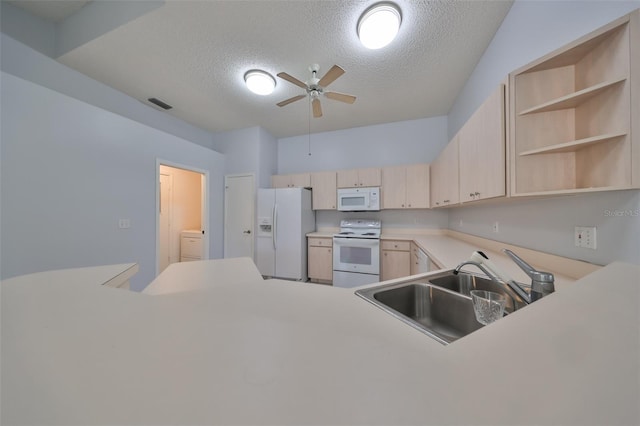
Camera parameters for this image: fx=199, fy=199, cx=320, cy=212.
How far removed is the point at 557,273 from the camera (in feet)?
3.87

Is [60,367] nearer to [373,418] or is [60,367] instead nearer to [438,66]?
[373,418]

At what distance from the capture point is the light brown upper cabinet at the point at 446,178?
80.6 inches

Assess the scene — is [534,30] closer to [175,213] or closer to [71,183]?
[71,183]

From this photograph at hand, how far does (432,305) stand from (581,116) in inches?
49.2

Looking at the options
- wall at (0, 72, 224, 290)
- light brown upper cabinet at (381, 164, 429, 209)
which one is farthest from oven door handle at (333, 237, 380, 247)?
wall at (0, 72, 224, 290)

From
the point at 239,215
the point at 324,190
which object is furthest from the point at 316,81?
the point at 239,215

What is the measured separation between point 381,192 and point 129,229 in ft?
11.6

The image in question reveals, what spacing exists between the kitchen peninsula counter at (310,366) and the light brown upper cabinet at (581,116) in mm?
637

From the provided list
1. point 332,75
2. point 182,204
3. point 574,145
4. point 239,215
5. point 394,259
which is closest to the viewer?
point 574,145

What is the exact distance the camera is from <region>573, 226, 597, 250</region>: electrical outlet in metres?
1.02

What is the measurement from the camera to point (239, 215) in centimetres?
374

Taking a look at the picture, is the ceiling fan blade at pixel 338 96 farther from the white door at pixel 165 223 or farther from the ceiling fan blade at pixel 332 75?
the white door at pixel 165 223

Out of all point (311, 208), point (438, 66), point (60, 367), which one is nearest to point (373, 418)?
point (60, 367)

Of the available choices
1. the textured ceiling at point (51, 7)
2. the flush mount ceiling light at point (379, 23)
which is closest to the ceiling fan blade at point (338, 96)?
the flush mount ceiling light at point (379, 23)
